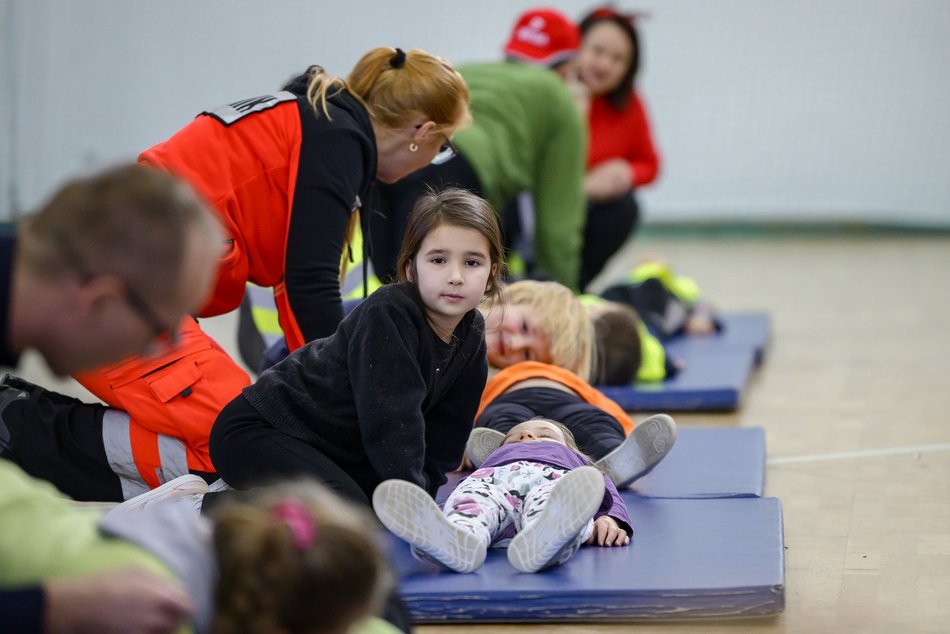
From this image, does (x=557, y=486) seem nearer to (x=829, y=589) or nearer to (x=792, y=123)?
(x=829, y=589)

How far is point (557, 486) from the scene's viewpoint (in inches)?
88.9

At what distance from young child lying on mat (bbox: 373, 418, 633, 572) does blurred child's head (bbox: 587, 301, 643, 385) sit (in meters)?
1.31

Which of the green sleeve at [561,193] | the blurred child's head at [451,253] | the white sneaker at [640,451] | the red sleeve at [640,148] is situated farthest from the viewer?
the red sleeve at [640,148]

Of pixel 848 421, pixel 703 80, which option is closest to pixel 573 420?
pixel 848 421

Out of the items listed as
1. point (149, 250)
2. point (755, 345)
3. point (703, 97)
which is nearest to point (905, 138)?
point (703, 97)

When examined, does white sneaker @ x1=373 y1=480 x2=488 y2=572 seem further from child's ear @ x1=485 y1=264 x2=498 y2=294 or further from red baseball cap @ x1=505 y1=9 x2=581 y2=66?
red baseball cap @ x1=505 y1=9 x2=581 y2=66

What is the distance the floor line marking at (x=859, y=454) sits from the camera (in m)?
3.44

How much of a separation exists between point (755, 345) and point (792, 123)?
4.16m

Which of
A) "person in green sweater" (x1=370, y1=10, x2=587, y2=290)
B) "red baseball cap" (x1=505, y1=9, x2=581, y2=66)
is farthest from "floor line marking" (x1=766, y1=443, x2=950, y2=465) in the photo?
"red baseball cap" (x1=505, y1=9, x2=581, y2=66)

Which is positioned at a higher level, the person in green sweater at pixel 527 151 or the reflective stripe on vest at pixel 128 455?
the person in green sweater at pixel 527 151

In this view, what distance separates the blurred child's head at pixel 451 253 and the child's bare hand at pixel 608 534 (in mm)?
513

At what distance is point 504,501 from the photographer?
2.50 meters

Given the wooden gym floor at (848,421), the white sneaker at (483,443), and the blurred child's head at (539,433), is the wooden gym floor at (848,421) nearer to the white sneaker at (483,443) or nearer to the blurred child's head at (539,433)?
the blurred child's head at (539,433)

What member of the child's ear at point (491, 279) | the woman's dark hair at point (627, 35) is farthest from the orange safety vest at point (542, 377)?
the woman's dark hair at point (627, 35)
